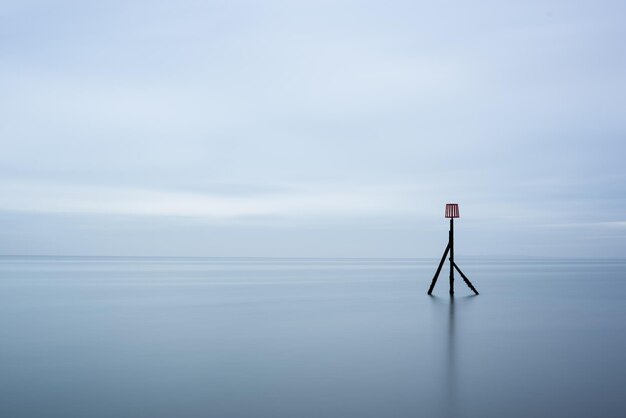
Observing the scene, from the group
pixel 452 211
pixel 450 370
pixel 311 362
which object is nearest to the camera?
pixel 450 370

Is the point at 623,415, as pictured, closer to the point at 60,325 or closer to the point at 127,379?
the point at 127,379

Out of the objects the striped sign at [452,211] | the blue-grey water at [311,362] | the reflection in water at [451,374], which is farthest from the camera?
the striped sign at [452,211]

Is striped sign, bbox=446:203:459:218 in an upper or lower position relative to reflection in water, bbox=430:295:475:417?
upper

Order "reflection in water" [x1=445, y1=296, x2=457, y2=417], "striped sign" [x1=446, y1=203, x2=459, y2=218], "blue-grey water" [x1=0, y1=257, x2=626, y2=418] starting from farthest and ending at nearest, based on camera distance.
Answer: "striped sign" [x1=446, y1=203, x2=459, y2=218]
"reflection in water" [x1=445, y1=296, x2=457, y2=417]
"blue-grey water" [x1=0, y1=257, x2=626, y2=418]

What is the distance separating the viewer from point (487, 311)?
99.5 ft

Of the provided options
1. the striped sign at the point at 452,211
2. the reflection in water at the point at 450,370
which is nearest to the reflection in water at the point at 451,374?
the reflection in water at the point at 450,370

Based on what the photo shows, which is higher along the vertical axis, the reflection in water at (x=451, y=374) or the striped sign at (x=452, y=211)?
the striped sign at (x=452, y=211)

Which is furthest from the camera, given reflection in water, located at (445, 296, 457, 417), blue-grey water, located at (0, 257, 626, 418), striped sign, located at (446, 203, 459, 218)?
striped sign, located at (446, 203, 459, 218)

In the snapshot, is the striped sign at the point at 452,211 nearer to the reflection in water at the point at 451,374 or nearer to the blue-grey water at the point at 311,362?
the blue-grey water at the point at 311,362

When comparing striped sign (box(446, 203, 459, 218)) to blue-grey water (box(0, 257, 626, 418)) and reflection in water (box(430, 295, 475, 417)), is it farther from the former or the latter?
reflection in water (box(430, 295, 475, 417))

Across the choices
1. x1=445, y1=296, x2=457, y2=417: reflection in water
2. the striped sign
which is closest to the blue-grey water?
x1=445, y1=296, x2=457, y2=417: reflection in water

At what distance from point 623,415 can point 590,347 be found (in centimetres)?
895

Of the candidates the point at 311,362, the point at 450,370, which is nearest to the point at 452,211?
the point at 450,370

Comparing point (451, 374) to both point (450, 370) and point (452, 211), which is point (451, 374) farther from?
point (452, 211)
